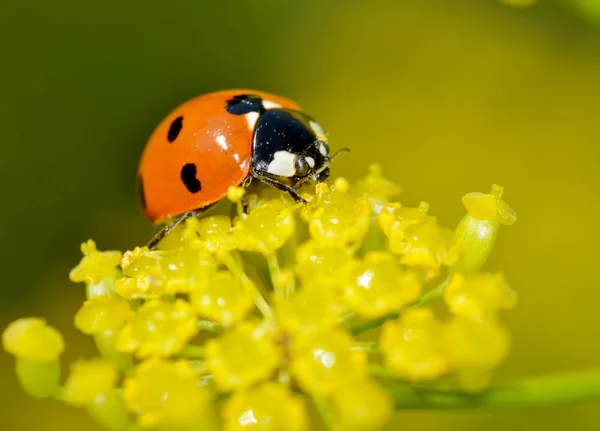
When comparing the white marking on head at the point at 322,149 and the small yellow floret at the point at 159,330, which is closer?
the small yellow floret at the point at 159,330

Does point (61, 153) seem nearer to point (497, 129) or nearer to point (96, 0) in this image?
point (96, 0)

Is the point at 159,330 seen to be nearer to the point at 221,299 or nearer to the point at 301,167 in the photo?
the point at 221,299

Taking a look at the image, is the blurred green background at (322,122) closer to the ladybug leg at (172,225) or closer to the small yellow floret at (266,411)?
the ladybug leg at (172,225)

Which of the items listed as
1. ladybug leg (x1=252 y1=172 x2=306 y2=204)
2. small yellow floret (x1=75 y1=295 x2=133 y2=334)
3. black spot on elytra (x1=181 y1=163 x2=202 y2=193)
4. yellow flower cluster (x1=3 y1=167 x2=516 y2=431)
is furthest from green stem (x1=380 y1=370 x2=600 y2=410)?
black spot on elytra (x1=181 y1=163 x2=202 y2=193)

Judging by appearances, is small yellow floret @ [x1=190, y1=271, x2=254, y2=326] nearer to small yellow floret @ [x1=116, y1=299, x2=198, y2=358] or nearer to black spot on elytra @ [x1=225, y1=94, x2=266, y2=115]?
small yellow floret @ [x1=116, y1=299, x2=198, y2=358]

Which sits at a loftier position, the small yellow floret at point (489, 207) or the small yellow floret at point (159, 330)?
the small yellow floret at point (489, 207)

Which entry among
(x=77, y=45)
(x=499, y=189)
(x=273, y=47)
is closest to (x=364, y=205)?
(x=499, y=189)

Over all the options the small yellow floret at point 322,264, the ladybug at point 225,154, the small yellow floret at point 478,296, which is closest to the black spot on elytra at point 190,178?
the ladybug at point 225,154
